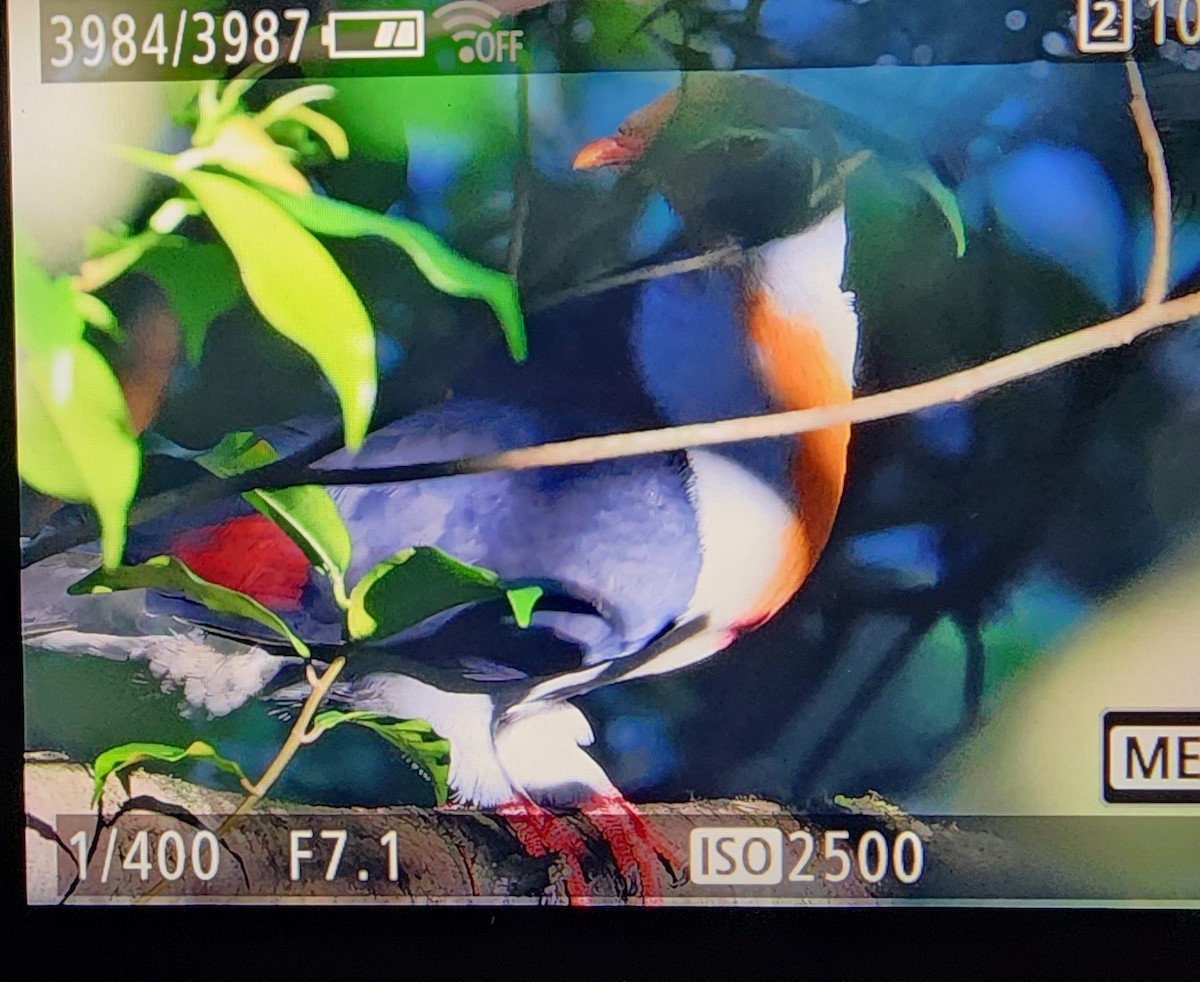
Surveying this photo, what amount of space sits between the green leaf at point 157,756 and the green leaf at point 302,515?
134 mm

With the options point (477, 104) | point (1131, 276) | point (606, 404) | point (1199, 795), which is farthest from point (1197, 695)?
point (477, 104)

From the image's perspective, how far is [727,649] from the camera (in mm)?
874

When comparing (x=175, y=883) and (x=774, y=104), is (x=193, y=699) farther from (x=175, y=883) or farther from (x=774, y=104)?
(x=774, y=104)

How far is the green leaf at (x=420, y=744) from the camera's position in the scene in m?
0.88

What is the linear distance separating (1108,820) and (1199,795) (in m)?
0.06

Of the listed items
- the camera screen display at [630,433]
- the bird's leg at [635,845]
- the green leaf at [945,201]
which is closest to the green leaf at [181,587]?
the camera screen display at [630,433]

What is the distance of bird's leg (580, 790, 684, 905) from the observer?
2.88ft

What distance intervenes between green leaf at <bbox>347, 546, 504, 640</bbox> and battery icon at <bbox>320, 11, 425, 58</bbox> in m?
0.33

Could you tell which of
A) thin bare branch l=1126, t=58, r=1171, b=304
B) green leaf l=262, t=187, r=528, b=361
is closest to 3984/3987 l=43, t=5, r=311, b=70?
green leaf l=262, t=187, r=528, b=361

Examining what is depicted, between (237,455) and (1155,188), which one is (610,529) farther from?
(1155,188)

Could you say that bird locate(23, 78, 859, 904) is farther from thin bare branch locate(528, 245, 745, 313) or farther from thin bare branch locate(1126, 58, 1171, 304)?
thin bare branch locate(1126, 58, 1171, 304)

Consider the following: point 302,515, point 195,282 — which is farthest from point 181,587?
point 195,282

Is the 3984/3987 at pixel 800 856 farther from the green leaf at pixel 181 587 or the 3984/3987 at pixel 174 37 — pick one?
the 3984/3987 at pixel 174 37

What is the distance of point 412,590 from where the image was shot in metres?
0.88
